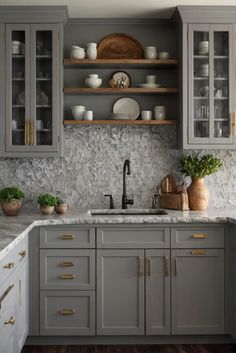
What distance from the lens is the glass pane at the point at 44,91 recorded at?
4.17m

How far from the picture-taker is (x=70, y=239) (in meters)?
3.75

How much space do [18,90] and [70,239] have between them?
1.28 m

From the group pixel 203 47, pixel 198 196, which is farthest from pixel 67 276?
pixel 203 47

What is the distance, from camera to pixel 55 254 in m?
3.76

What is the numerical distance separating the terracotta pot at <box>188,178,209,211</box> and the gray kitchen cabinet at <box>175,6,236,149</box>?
0.31 meters

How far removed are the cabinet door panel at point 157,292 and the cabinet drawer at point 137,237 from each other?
6cm

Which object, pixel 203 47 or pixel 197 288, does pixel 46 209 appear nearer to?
pixel 197 288

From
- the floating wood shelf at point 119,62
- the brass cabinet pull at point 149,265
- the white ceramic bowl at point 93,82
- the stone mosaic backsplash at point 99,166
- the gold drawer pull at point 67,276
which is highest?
the floating wood shelf at point 119,62

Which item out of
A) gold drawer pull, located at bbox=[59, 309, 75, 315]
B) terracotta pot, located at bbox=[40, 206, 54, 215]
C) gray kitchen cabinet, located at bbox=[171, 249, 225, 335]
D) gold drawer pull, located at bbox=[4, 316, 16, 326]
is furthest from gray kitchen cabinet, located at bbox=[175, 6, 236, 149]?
gold drawer pull, located at bbox=[4, 316, 16, 326]

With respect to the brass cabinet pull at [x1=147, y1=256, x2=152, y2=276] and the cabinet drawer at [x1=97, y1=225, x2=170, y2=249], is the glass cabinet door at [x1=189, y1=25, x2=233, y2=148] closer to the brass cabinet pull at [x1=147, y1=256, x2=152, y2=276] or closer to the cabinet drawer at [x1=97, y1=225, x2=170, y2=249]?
the cabinet drawer at [x1=97, y1=225, x2=170, y2=249]

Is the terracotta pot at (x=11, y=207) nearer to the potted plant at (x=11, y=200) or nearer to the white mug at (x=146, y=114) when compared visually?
the potted plant at (x=11, y=200)

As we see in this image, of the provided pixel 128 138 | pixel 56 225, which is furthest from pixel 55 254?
pixel 128 138

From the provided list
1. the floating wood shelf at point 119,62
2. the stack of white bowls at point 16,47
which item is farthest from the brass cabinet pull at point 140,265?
the stack of white bowls at point 16,47

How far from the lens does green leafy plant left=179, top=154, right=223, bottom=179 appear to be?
4.24m
